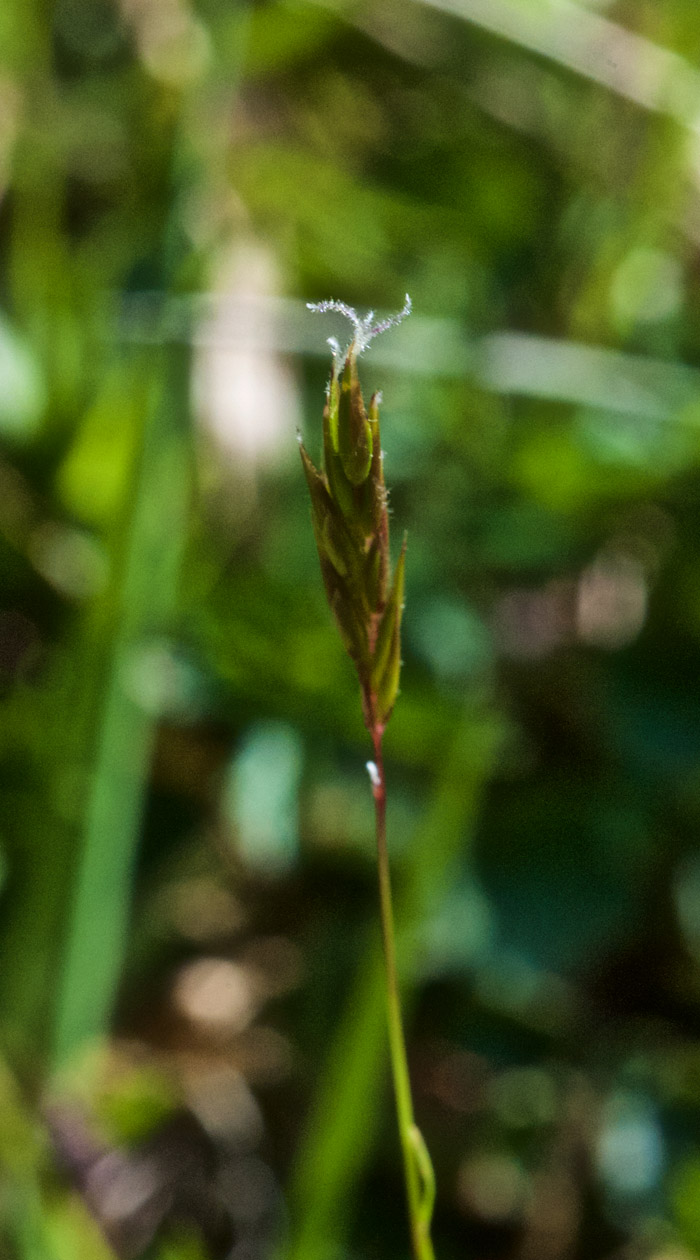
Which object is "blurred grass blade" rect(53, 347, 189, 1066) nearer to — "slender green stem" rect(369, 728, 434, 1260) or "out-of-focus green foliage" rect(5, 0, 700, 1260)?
"out-of-focus green foliage" rect(5, 0, 700, 1260)

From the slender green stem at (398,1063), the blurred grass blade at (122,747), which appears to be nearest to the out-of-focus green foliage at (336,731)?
the blurred grass blade at (122,747)

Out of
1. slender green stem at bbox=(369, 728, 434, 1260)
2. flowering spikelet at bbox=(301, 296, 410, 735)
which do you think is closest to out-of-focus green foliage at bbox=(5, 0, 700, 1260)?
slender green stem at bbox=(369, 728, 434, 1260)

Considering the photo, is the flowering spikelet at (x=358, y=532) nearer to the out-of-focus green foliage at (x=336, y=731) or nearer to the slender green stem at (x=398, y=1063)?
the slender green stem at (x=398, y=1063)

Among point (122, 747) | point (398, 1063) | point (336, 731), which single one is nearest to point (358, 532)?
point (398, 1063)

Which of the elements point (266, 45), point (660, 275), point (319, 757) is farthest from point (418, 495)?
point (266, 45)

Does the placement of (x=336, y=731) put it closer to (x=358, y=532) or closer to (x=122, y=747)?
(x=122, y=747)
